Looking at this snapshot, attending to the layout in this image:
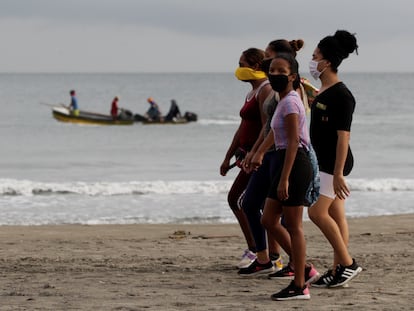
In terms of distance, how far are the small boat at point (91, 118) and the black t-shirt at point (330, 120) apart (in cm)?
3386

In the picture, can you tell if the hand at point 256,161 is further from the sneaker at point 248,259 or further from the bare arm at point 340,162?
the sneaker at point 248,259

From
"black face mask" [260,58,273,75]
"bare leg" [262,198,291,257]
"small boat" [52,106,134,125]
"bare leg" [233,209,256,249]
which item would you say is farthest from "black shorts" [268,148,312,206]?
"small boat" [52,106,134,125]

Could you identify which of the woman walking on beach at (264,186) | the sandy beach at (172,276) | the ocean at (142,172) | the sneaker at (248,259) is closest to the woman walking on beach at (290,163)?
the woman walking on beach at (264,186)

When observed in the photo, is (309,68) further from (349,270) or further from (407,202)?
(407,202)

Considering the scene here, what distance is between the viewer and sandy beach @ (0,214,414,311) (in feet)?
19.8

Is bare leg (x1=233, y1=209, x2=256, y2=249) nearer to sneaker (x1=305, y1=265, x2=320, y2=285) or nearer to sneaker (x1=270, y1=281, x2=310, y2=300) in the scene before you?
sneaker (x1=305, y1=265, x2=320, y2=285)

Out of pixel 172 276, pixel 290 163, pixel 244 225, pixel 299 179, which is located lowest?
pixel 172 276

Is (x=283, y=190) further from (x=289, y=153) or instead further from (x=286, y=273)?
(x=286, y=273)

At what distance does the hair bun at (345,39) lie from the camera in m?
6.32

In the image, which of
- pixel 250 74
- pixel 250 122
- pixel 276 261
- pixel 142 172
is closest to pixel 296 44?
pixel 250 74

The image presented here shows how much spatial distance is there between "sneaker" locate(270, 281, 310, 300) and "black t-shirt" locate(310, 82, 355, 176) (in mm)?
806

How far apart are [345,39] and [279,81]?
572 millimetres

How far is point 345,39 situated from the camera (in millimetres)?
6328

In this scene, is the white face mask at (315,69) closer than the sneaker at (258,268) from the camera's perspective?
Yes
